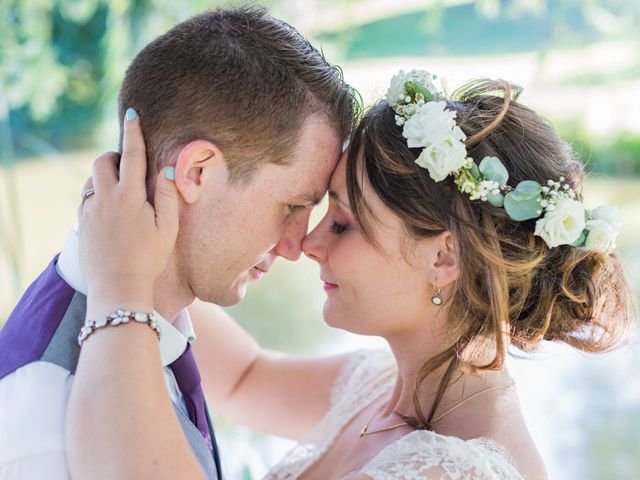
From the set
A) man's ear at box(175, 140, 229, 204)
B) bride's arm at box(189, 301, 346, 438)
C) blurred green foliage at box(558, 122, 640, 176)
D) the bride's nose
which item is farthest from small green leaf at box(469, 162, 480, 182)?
blurred green foliage at box(558, 122, 640, 176)

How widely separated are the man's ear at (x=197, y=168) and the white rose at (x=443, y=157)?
19.8 inches

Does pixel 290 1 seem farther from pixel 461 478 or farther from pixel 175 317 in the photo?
pixel 461 478

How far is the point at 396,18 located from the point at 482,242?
29.7 ft

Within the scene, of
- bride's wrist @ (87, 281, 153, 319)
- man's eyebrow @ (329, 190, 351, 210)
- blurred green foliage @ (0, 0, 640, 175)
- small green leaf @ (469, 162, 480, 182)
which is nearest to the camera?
bride's wrist @ (87, 281, 153, 319)

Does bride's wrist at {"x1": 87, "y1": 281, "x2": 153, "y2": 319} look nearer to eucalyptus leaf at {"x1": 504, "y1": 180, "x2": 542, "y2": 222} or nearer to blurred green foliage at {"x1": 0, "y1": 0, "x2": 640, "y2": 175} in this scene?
eucalyptus leaf at {"x1": 504, "y1": 180, "x2": 542, "y2": 222}

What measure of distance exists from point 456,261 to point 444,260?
0.14 ft

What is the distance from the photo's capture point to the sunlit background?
5898mm

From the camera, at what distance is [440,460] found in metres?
2.00

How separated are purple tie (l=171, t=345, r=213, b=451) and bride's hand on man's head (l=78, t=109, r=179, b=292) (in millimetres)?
365

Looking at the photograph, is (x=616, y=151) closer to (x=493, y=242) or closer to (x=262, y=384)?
(x=262, y=384)

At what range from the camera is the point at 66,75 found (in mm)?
7871

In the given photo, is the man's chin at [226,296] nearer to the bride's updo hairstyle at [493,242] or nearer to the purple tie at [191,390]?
the purple tie at [191,390]

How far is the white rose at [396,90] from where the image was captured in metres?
2.26

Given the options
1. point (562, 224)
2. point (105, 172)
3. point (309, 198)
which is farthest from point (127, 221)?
point (562, 224)
